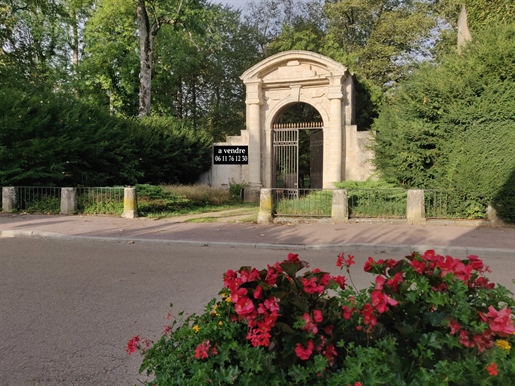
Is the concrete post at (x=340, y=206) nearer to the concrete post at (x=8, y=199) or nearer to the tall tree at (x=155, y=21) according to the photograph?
the concrete post at (x=8, y=199)

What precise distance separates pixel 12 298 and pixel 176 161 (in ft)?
50.6

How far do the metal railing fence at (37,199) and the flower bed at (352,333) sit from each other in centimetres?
1288

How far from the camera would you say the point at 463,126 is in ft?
37.8

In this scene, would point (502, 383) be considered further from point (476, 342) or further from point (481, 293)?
point (481, 293)

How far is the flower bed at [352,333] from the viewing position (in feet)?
5.60

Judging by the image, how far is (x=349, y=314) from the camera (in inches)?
78.7

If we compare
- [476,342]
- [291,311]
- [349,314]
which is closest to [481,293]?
[476,342]

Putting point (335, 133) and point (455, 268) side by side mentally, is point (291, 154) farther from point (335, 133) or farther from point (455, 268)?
point (455, 268)

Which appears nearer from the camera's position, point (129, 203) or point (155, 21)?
point (129, 203)

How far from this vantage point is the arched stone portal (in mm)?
17609

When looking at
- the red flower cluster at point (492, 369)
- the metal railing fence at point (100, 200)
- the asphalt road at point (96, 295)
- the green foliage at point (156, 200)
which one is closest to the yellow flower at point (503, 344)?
the red flower cluster at point (492, 369)

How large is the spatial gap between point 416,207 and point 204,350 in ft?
32.3

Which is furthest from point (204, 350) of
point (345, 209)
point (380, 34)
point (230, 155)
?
point (380, 34)

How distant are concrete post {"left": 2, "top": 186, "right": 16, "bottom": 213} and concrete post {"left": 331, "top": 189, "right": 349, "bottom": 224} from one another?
10.8m
